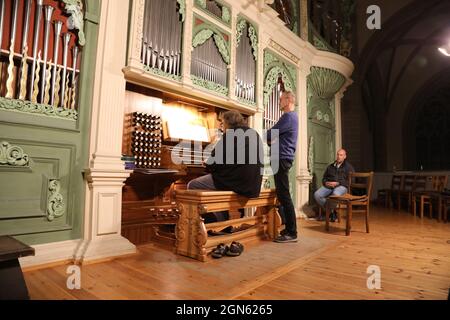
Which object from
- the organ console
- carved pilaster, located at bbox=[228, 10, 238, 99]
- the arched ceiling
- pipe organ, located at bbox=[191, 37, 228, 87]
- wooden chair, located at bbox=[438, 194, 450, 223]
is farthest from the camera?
the arched ceiling

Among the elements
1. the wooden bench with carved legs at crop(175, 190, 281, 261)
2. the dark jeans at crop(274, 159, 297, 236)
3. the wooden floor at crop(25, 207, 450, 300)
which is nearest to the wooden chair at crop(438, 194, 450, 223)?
the wooden floor at crop(25, 207, 450, 300)

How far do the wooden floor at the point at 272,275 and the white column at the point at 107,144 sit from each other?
1.10 ft

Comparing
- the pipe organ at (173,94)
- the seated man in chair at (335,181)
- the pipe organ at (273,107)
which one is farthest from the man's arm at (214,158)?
the seated man in chair at (335,181)

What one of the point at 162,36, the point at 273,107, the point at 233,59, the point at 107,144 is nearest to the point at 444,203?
the point at 273,107

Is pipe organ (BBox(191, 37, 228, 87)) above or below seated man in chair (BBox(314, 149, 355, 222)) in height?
above

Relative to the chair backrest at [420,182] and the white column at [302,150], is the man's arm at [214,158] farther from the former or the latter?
the chair backrest at [420,182]

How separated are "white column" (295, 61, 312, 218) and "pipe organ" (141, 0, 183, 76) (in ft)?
11.3

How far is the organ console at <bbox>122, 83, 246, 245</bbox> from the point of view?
11.6ft

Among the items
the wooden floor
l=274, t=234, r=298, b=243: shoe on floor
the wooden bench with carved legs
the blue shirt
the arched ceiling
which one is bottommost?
the wooden floor

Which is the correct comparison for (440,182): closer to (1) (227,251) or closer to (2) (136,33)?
(1) (227,251)

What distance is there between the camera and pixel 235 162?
10.3ft

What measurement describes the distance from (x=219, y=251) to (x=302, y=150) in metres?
4.01

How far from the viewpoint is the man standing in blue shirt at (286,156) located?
3.63 metres

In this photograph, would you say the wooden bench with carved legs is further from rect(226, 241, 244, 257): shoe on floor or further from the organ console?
the organ console
